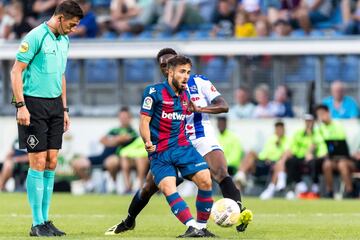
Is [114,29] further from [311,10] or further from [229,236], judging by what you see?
[229,236]

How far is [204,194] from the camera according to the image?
10.2 m

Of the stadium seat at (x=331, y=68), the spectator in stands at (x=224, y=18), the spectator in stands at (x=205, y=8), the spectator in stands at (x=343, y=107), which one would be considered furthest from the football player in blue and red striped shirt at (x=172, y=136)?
the spectator in stands at (x=205, y=8)

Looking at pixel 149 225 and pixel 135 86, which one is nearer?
pixel 149 225

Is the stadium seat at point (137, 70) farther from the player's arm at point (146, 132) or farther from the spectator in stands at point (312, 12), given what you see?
Answer: the player's arm at point (146, 132)

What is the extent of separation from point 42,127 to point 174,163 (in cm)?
139

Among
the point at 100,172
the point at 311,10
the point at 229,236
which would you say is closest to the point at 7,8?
the point at 100,172

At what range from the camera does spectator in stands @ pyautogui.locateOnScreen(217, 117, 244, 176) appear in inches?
841

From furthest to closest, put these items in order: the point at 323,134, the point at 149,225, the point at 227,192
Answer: the point at 323,134 → the point at 149,225 → the point at 227,192

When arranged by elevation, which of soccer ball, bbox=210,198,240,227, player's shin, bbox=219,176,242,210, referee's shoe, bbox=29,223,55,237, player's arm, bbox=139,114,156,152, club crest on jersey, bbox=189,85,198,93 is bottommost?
referee's shoe, bbox=29,223,55,237

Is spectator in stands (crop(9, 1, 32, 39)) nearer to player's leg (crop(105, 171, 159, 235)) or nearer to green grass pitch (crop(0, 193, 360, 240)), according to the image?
green grass pitch (crop(0, 193, 360, 240))

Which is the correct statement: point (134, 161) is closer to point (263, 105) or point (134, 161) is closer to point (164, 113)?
point (263, 105)

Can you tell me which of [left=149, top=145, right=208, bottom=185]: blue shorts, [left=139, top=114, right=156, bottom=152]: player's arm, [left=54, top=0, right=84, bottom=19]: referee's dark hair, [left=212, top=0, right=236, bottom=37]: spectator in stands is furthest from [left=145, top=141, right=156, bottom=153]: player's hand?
→ [left=212, top=0, right=236, bottom=37]: spectator in stands

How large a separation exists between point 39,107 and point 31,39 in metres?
0.67

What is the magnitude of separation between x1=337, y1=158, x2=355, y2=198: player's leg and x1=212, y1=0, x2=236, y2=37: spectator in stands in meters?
4.27
